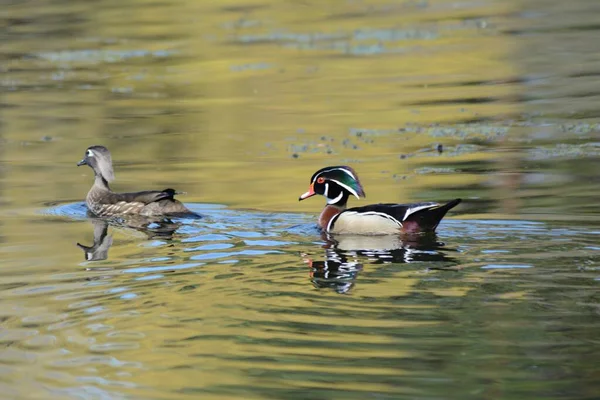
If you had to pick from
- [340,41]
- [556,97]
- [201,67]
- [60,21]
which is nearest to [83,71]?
[201,67]

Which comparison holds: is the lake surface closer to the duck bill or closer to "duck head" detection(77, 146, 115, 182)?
the duck bill

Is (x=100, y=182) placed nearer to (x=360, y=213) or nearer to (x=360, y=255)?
(x=360, y=213)

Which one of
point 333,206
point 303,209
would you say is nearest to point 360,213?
point 333,206

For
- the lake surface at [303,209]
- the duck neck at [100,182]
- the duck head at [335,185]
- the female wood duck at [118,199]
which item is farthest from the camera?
the duck neck at [100,182]

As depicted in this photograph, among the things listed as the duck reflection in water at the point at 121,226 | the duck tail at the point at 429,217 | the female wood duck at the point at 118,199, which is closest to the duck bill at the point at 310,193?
the female wood duck at the point at 118,199

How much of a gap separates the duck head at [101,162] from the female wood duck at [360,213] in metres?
2.80

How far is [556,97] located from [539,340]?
11943 mm

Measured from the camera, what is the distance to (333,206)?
13.2 metres

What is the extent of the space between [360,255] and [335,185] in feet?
6.80

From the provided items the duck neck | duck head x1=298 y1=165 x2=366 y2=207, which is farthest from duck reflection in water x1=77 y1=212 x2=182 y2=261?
duck head x1=298 y1=165 x2=366 y2=207

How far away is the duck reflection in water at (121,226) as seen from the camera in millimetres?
11797

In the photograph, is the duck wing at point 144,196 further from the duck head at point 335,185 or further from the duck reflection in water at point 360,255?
the duck reflection in water at point 360,255

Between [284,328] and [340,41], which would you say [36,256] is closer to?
[284,328]

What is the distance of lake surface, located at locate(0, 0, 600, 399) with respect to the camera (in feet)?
25.2
